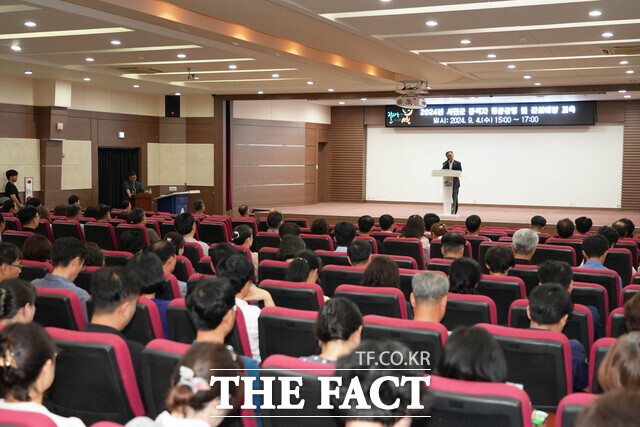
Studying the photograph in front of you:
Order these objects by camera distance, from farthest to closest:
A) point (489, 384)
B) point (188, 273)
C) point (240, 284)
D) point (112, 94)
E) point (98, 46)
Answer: point (112, 94) → point (98, 46) → point (188, 273) → point (240, 284) → point (489, 384)

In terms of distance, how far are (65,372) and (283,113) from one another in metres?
16.4

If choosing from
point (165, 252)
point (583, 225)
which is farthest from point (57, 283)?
point (583, 225)

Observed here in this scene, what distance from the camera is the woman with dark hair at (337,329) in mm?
2668

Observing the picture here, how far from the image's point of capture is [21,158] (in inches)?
523

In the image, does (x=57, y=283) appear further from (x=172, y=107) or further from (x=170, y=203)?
(x=172, y=107)

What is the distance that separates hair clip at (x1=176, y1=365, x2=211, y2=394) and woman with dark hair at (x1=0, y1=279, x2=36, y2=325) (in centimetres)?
148

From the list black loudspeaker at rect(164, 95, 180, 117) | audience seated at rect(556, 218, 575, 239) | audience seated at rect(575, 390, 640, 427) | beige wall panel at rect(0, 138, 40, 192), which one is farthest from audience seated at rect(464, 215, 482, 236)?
black loudspeaker at rect(164, 95, 180, 117)

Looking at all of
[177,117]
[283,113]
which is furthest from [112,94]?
[283,113]

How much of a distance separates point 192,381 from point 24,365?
0.65 metres

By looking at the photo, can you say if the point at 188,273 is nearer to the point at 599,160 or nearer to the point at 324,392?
the point at 324,392

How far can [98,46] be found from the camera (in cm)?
989

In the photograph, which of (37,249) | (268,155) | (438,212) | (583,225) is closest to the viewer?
(37,249)

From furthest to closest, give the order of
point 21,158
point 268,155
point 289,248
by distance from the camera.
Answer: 1. point 268,155
2. point 21,158
3. point 289,248

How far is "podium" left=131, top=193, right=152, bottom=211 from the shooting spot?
1450 centimetres
